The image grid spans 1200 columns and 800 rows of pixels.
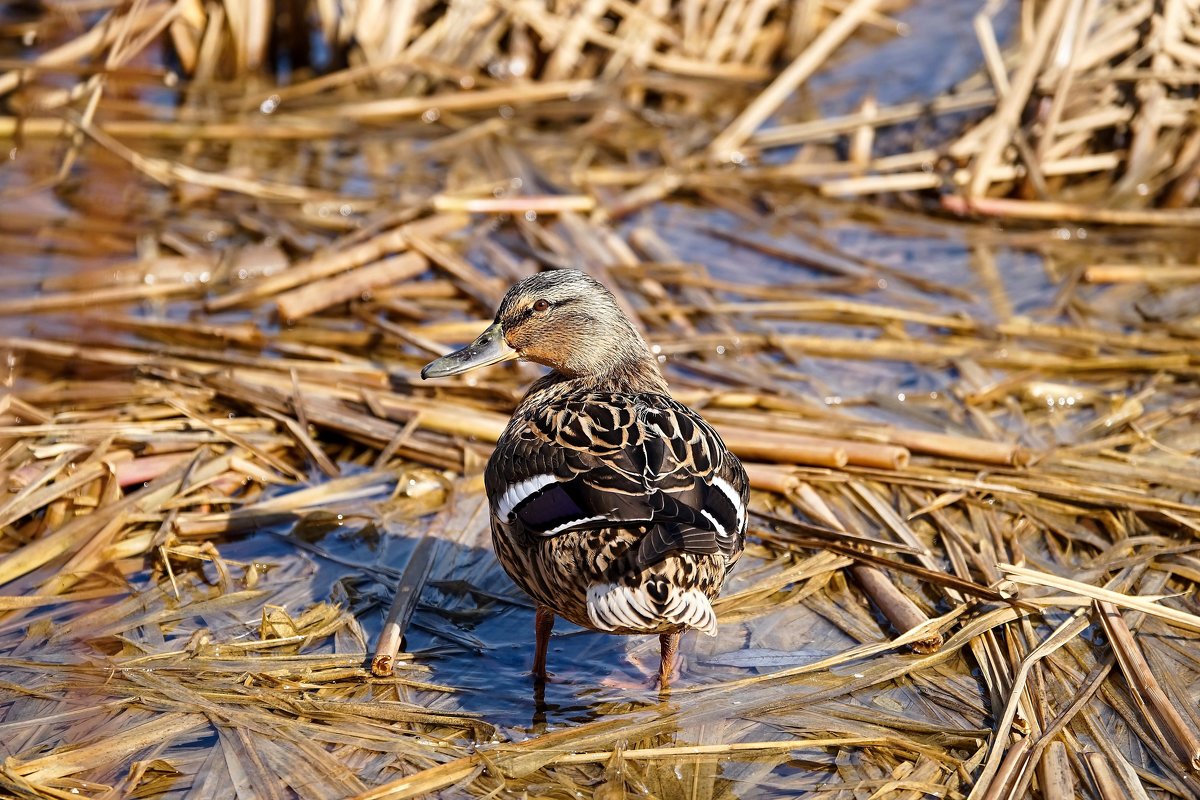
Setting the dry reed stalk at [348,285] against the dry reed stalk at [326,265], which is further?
the dry reed stalk at [326,265]

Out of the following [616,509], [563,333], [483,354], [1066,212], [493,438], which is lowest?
[493,438]

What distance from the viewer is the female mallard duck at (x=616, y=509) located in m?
3.68

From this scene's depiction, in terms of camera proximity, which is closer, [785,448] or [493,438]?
[785,448]

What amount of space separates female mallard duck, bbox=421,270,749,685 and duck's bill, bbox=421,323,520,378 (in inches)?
5.2

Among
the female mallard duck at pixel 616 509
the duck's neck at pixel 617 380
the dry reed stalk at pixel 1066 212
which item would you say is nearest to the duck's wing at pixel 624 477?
→ the female mallard duck at pixel 616 509

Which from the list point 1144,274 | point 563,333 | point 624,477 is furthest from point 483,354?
point 1144,274

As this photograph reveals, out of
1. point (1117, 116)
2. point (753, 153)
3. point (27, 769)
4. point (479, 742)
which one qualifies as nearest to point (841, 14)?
point (753, 153)

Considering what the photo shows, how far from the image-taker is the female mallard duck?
145 inches

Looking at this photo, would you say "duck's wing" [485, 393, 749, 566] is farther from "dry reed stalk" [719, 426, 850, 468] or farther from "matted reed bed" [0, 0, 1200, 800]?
"dry reed stalk" [719, 426, 850, 468]

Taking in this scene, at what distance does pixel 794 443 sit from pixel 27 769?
3.10 meters

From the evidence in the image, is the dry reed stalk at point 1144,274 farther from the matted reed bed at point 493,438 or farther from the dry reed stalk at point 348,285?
the dry reed stalk at point 348,285

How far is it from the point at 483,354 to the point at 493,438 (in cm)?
79

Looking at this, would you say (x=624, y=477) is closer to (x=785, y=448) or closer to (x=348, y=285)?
(x=785, y=448)

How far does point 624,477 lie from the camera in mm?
3775
